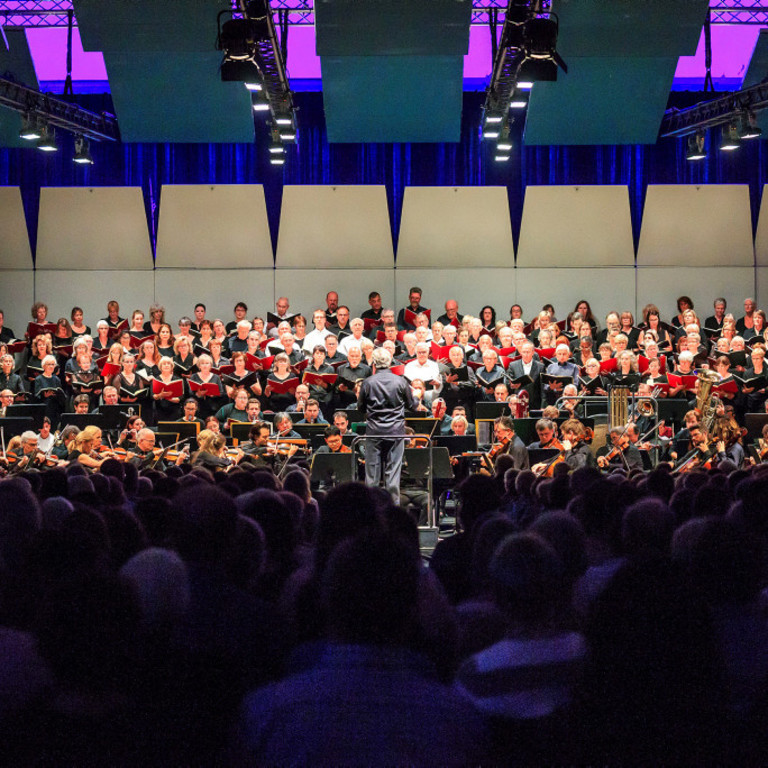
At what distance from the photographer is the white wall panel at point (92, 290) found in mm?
15156

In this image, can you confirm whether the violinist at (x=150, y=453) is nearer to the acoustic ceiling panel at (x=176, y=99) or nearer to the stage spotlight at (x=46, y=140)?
the stage spotlight at (x=46, y=140)

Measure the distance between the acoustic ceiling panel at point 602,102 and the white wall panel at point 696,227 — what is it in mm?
1098

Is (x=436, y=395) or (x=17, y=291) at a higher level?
(x=17, y=291)

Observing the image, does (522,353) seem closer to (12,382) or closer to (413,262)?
(413,262)

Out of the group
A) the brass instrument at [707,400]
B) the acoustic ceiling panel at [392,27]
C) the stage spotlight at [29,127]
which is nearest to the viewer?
the brass instrument at [707,400]

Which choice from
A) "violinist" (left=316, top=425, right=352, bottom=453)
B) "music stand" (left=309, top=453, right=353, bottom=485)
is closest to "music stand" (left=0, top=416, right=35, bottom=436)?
"violinist" (left=316, top=425, right=352, bottom=453)

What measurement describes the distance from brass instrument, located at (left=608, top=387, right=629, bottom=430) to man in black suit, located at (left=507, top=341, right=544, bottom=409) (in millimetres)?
1370

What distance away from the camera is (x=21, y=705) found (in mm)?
1873

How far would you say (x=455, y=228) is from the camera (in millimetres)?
15117

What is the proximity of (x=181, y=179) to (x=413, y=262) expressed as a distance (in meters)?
3.95

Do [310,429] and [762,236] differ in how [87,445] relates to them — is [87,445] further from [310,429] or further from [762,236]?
[762,236]

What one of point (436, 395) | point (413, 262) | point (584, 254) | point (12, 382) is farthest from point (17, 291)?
point (584, 254)

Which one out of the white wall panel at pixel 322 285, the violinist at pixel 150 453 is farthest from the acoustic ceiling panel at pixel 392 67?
the violinist at pixel 150 453

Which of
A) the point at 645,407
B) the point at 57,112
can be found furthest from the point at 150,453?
the point at 57,112
